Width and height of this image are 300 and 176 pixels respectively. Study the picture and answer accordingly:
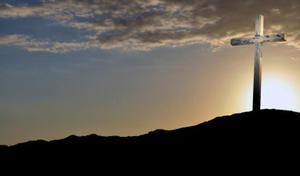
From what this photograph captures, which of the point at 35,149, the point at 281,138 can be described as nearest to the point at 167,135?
the point at 281,138

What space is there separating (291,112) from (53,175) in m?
9.25

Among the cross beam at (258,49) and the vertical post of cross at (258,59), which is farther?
the vertical post of cross at (258,59)

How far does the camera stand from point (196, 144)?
12.9m

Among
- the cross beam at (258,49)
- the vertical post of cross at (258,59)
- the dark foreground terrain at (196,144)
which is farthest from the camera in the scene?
the vertical post of cross at (258,59)

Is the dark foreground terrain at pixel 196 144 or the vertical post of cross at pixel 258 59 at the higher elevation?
the vertical post of cross at pixel 258 59

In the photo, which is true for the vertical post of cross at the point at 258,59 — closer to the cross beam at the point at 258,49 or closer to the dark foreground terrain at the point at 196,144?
the cross beam at the point at 258,49

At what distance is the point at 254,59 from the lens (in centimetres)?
1675

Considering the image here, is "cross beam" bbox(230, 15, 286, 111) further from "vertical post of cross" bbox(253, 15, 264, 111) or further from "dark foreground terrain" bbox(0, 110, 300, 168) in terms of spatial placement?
"dark foreground terrain" bbox(0, 110, 300, 168)

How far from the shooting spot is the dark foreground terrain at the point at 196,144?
38.9ft

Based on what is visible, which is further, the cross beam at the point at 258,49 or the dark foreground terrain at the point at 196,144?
the cross beam at the point at 258,49

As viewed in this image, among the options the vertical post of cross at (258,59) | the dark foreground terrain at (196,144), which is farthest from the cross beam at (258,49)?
the dark foreground terrain at (196,144)

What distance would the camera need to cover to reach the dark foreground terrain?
11844 mm

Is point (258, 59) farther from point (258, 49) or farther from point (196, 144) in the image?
point (196, 144)

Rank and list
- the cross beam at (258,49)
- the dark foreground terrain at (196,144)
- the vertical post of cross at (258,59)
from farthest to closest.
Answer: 1. the vertical post of cross at (258,59)
2. the cross beam at (258,49)
3. the dark foreground terrain at (196,144)
